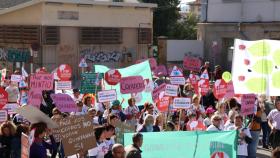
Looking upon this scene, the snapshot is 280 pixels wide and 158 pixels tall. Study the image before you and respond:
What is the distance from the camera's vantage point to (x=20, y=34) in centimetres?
3728

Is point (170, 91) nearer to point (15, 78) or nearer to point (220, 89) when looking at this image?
point (220, 89)

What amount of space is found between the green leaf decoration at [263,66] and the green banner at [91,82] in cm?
579

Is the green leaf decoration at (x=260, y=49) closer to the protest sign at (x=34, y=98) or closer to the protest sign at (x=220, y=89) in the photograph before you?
the protest sign at (x=220, y=89)

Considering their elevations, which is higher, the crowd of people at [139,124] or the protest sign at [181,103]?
the protest sign at [181,103]

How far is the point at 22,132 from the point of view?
37.1ft

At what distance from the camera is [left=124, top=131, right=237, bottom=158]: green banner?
37.3 ft

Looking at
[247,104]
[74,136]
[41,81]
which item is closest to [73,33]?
[41,81]

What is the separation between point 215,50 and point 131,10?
5964mm

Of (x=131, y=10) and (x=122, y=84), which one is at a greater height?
(x=131, y=10)

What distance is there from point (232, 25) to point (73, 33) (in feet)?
30.5

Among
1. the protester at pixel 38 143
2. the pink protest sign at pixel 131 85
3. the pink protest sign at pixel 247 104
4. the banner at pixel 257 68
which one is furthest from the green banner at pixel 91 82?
the protester at pixel 38 143

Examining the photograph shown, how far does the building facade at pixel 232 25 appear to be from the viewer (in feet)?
115

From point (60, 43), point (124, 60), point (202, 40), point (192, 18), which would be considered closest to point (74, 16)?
point (60, 43)

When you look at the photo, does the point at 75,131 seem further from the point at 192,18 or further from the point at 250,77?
the point at 192,18
